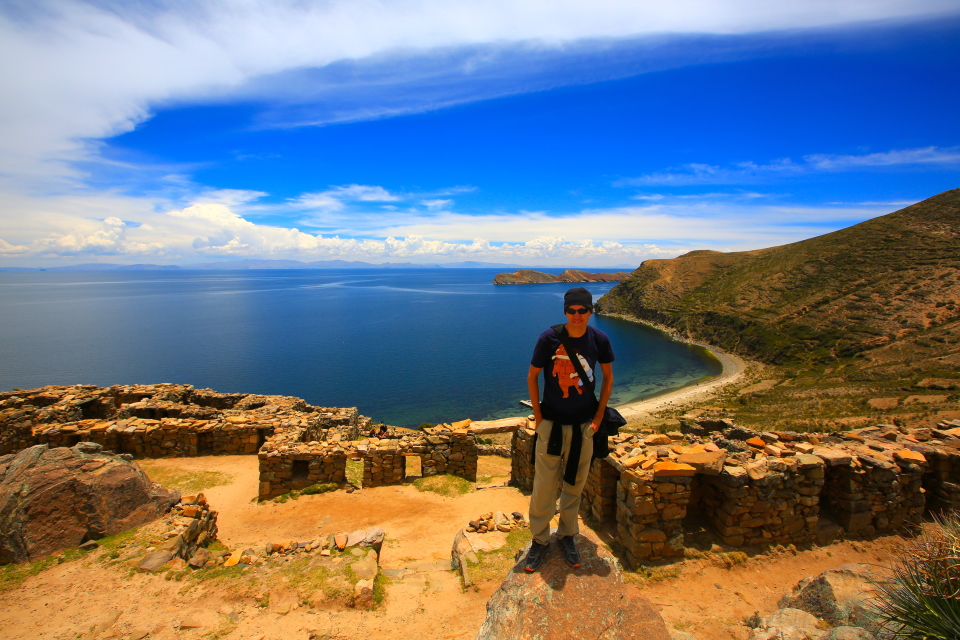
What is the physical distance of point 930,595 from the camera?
12.8 feet

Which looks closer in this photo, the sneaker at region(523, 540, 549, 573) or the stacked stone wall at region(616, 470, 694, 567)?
the sneaker at region(523, 540, 549, 573)

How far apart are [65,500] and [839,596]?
14640 mm

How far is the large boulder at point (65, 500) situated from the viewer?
8.07 meters

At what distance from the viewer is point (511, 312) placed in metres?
127

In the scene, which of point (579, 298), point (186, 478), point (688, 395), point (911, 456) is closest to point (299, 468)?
point (186, 478)

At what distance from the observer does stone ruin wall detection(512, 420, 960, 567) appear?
8.45 m

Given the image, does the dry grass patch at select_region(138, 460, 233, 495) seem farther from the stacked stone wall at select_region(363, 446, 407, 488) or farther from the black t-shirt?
the black t-shirt

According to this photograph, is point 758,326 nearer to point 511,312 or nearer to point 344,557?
point 511,312

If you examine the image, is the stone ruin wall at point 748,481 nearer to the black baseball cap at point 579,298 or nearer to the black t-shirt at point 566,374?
the black t-shirt at point 566,374

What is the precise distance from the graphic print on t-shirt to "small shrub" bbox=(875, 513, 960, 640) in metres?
3.60

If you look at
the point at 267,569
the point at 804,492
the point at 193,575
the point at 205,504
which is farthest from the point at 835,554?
the point at 205,504

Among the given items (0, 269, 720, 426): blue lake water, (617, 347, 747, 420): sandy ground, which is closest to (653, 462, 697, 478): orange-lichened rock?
(0, 269, 720, 426): blue lake water

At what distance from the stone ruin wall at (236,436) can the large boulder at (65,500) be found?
163 inches

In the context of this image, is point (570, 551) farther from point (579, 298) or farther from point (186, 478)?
point (186, 478)
